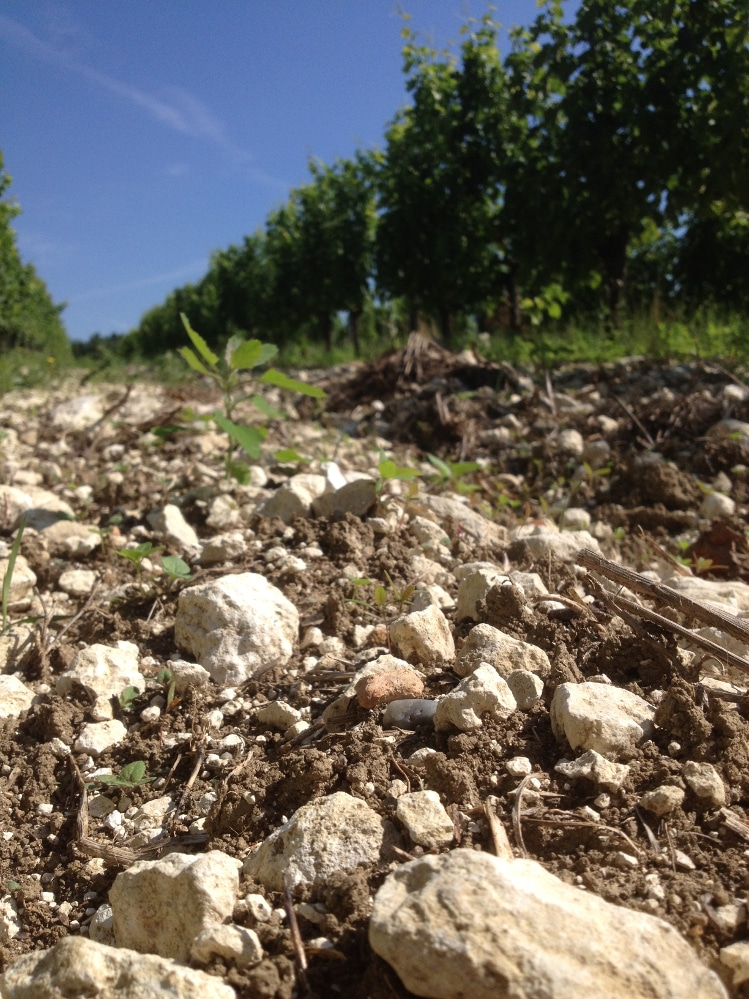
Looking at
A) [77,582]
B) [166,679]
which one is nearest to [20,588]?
[77,582]

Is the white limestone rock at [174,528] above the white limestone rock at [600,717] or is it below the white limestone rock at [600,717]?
above

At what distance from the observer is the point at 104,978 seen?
106 centimetres

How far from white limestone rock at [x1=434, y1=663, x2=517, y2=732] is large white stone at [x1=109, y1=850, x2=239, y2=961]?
1.51 feet

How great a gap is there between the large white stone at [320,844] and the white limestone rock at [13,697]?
779 millimetres

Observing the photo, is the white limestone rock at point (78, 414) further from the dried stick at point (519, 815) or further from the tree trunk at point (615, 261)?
the tree trunk at point (615, 261)

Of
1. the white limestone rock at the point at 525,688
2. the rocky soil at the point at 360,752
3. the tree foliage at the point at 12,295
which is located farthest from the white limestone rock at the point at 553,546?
the tree foliage at the point at 12,295

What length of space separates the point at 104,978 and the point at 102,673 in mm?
859

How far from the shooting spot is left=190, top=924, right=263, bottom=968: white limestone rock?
1.09 m

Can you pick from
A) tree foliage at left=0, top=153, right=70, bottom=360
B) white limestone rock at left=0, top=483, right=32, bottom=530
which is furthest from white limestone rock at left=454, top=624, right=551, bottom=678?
tree foliage at left=0, top=153, right=70, bottom=360

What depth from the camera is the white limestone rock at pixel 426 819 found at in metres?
1.23

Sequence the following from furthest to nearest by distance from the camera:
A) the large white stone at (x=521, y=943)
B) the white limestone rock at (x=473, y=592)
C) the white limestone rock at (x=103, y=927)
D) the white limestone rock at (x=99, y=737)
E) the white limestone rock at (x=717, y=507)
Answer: the white limestone rock at (x=717, y=507) < the white limestone rock at (x=473, y=592) < the white limestone rock at (x=99, y=737) < the white limestone rock at (x=103, y=927) < the large white stone at (x=521, y=943)

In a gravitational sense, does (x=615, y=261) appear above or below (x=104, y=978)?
above

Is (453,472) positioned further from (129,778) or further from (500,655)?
(129,778)

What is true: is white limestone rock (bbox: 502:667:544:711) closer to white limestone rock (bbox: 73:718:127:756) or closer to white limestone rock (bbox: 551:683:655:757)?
white limestone rock (bbox: 551:683:655:757)
